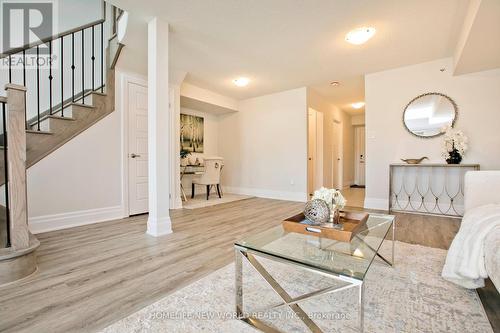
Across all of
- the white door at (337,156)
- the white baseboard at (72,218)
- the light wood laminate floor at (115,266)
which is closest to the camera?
the light wood laminate floor at (115,266)

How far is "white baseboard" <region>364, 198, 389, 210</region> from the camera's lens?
13.2 feet

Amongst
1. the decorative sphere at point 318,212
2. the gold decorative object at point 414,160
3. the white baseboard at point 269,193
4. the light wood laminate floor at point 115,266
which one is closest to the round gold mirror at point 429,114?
the gold decorative object at point 414,160

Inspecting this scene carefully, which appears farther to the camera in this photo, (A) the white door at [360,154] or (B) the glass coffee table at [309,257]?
(A) the white door at [360,154]

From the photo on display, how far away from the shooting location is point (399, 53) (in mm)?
3389

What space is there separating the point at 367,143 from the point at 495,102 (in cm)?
170

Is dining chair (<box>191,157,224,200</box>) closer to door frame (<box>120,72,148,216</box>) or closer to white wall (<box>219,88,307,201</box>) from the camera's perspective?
white wall (<box>219,88,307,201</box>)

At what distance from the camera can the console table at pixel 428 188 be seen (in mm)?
3525

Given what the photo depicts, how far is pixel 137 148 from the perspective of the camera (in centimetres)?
365

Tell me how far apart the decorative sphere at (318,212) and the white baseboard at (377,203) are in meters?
3.14

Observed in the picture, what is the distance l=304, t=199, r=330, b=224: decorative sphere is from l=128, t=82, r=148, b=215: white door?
3003 mm

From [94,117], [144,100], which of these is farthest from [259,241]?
[144,100]

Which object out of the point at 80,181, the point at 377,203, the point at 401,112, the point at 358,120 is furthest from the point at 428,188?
the point at 80,181

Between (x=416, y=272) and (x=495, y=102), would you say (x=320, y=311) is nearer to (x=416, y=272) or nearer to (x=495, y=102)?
(x=416, y=272)

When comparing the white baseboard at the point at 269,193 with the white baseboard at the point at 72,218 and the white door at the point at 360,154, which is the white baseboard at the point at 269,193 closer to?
the white baseboard at the point at 72,218
